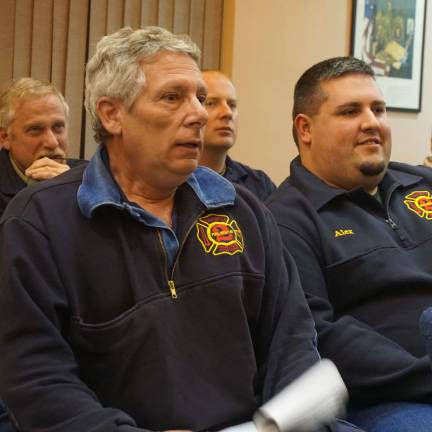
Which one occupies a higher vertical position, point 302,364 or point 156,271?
point 156,271

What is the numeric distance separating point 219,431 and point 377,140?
43.7 inches

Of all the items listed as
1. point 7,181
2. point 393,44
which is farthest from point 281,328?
point 393,44

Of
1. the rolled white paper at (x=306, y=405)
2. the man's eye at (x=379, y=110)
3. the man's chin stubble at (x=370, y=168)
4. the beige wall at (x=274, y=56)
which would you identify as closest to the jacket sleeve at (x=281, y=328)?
the rolled white paper at (x=306, y=405)

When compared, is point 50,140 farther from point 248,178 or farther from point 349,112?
point 349,112

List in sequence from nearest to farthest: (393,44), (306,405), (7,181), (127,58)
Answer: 1. (306,405)
2. (127,58)
3. (7,181)
4. (393,44)

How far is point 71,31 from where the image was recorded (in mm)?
3600

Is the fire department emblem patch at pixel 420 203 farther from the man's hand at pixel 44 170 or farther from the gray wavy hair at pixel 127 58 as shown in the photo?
the man's hand at pixel 44 170

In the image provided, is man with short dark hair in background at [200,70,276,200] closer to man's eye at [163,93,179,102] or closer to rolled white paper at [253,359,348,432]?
man's eye at [163,93,179,102]

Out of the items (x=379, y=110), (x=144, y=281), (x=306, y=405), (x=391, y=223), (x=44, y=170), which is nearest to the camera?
(x=306, y=405)

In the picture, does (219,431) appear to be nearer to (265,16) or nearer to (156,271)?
(156,271)

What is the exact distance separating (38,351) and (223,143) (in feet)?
5.95

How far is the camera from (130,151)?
1.61m

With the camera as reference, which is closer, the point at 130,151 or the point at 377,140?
the point at 130,151

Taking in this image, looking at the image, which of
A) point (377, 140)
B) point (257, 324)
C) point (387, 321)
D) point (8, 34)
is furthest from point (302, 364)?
point (8, 34)
